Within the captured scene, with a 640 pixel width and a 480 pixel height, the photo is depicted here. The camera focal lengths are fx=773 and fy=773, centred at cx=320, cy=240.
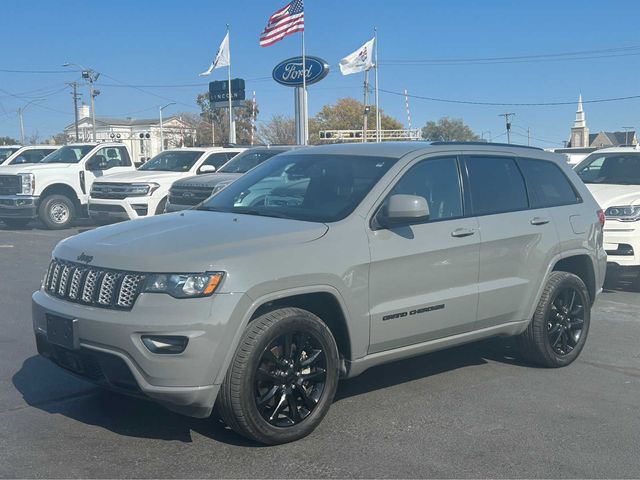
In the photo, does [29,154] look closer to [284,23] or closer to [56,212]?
[56,212]

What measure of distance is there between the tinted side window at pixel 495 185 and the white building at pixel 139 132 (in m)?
46.3

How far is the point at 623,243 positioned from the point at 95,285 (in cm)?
730

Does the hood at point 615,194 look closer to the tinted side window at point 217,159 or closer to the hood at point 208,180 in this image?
the hood at point 208,180

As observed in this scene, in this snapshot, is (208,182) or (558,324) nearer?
(558,324)

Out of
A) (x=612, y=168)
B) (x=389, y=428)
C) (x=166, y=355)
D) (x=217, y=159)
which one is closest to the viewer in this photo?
(x=166, y=355)

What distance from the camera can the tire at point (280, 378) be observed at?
4.39 meters

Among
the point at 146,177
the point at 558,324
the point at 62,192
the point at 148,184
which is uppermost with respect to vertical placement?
the point at 146,177

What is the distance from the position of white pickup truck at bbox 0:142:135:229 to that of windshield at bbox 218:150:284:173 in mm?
3979

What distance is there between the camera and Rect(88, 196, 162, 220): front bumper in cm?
1570

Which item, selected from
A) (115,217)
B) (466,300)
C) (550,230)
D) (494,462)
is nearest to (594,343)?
(550,230)

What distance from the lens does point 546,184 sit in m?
6.60

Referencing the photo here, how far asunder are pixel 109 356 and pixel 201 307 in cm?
61

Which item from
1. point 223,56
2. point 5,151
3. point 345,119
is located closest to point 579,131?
point 345,119

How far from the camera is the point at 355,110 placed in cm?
6069
